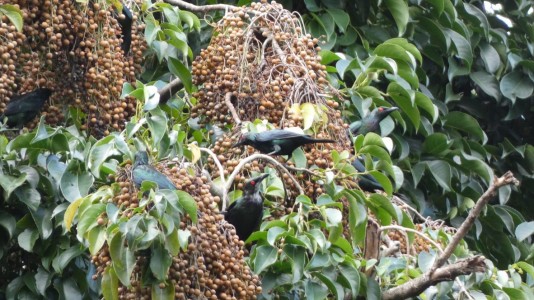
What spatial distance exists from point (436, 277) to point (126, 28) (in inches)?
63.2

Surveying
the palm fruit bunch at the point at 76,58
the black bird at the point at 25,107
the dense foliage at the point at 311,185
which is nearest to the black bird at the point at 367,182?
the dense foliage at the point at 311,185

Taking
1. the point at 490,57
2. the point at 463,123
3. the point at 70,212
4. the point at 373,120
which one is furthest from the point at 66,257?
the point at 490,57

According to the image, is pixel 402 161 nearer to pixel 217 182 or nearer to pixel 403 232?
pixel 403 232

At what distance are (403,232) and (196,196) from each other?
115 centimetres

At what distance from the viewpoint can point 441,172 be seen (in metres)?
6.10

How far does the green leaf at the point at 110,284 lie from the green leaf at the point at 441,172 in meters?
2.66

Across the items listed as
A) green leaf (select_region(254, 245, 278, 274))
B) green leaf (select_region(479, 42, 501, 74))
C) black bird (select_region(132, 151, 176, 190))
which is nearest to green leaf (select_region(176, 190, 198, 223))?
black bird (select_region(132, 151, 176, 190))

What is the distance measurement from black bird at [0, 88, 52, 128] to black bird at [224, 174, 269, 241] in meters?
0.83

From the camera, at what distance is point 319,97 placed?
4555 mm

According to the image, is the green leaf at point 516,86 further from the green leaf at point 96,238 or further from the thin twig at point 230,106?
the green leaf at point 96,238

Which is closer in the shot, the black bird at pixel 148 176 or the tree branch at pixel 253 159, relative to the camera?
the black bird at pixel 148 176

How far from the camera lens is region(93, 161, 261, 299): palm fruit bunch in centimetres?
362

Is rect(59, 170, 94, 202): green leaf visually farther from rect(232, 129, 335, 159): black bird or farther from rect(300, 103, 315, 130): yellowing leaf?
rect(300, 103, 315, 130): yellowing leaf

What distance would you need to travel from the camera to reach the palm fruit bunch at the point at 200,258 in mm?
3617
